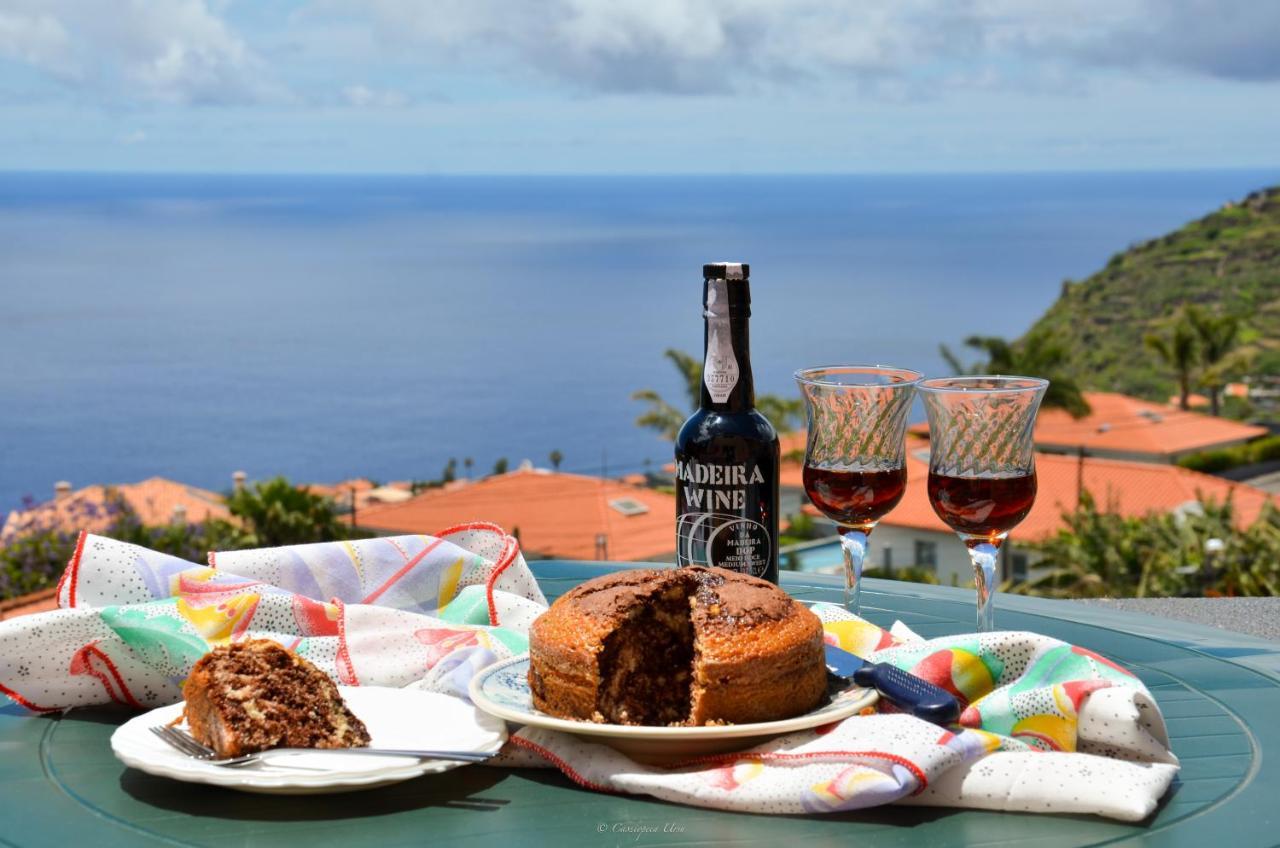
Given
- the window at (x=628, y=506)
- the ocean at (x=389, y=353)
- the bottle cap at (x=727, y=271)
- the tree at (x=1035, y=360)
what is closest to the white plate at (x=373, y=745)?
the bottle cap at (x=727, y=271)

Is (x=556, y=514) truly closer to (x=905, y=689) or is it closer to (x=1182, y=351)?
(x=1182, y=351)

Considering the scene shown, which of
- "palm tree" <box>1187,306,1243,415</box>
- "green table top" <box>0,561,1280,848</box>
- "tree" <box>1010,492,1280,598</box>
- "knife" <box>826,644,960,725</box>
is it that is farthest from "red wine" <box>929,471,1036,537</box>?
"palm tree" <box>1187,306,1243,415</box>

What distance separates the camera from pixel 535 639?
2021 mm

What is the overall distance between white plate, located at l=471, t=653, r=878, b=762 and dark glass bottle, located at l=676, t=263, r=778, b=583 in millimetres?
376

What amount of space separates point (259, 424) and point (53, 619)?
364 feet

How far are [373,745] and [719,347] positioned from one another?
0.86m

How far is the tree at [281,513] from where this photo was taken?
2908cm

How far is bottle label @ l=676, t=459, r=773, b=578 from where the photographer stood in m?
2.33

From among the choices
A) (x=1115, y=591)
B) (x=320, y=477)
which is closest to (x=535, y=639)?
(x=1115, y=591)

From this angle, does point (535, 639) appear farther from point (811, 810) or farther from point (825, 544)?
point (825, 544)

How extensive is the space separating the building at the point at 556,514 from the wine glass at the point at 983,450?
33.4 metres

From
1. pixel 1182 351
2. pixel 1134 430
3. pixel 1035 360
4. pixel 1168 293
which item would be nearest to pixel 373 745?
pixel 1035 360

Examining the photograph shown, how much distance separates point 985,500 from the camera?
2.21 metres

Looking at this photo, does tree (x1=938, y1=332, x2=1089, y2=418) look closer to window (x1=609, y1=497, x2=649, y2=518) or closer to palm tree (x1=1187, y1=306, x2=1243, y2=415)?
window (x1=609, y1=497, x2=649, y2=518)
